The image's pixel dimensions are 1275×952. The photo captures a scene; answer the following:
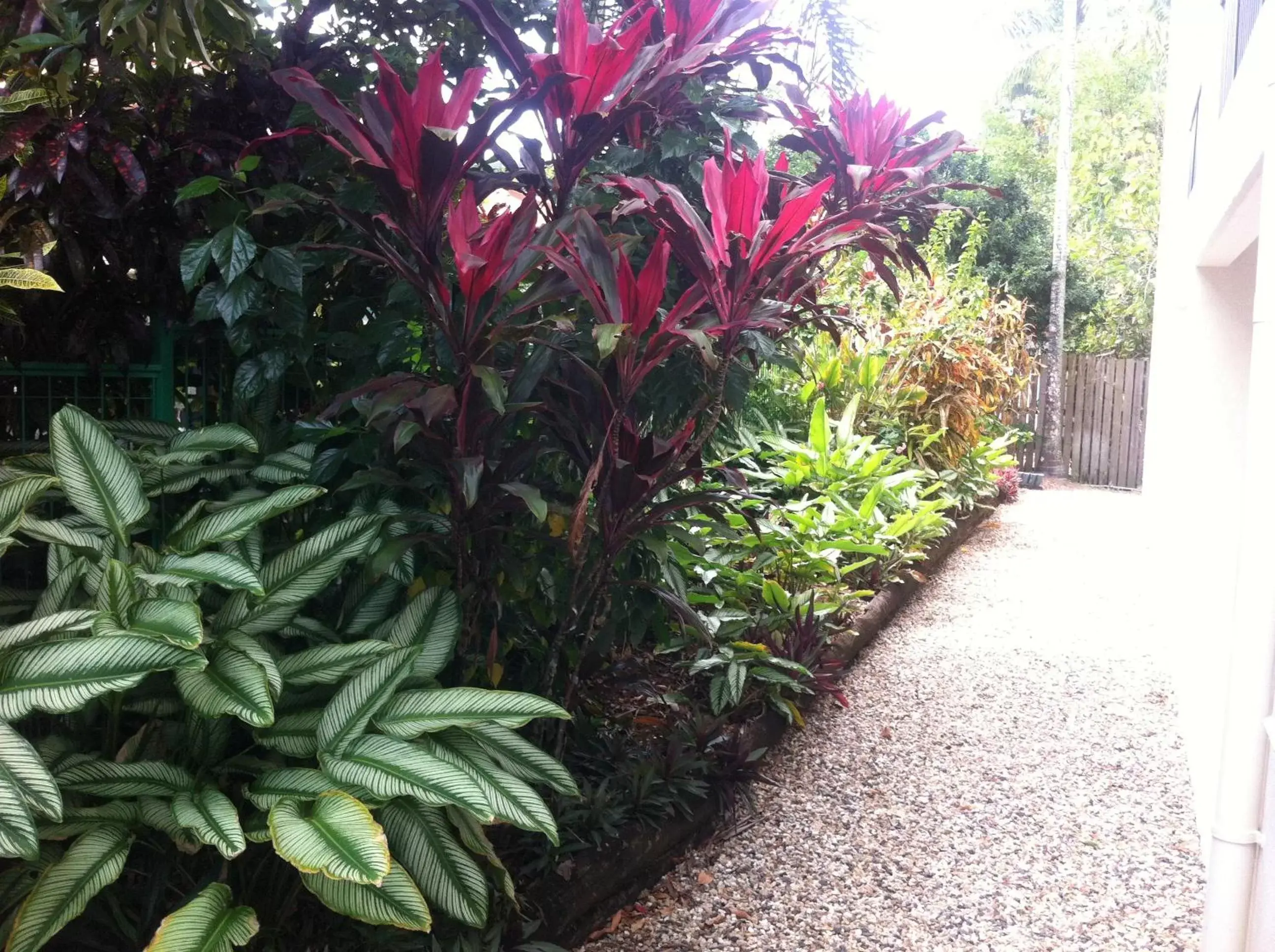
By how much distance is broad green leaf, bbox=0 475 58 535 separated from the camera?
5.08 feet

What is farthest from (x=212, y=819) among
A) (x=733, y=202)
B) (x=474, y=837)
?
(x=733, y=202)

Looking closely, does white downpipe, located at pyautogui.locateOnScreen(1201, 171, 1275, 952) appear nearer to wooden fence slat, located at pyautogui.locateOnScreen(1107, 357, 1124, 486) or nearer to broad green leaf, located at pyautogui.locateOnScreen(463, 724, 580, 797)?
broad green leaf, located at pyautogui.locateOnScreen(463, 724, 580, 797)

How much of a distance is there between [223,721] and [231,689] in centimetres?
20

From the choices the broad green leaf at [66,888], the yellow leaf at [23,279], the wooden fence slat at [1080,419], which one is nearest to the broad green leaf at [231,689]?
the broad green leaf at [66,888]

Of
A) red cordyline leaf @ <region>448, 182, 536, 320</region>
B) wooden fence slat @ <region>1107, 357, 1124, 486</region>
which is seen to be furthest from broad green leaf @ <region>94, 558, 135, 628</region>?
wooden fence slat @ <region>1107, 357, 1124, 486</region>

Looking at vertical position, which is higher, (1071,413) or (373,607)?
(373,607)

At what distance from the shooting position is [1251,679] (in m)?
1.59

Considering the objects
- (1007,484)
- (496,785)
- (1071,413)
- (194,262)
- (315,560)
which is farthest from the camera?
(1071,413)

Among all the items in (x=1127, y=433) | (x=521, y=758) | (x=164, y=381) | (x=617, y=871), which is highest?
(x=164, y=381)

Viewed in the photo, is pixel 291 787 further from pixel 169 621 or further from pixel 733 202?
pixel 733 202

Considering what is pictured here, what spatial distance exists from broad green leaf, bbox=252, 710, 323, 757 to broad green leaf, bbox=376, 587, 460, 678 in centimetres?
20

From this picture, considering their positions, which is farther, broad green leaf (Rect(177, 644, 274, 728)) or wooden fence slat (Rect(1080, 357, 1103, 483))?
wooden fence slat (Rect(1080, 357, 1103, 483))

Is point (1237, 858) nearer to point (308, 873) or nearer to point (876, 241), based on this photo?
point (876, 241)

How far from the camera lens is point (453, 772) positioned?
1.41 metres
